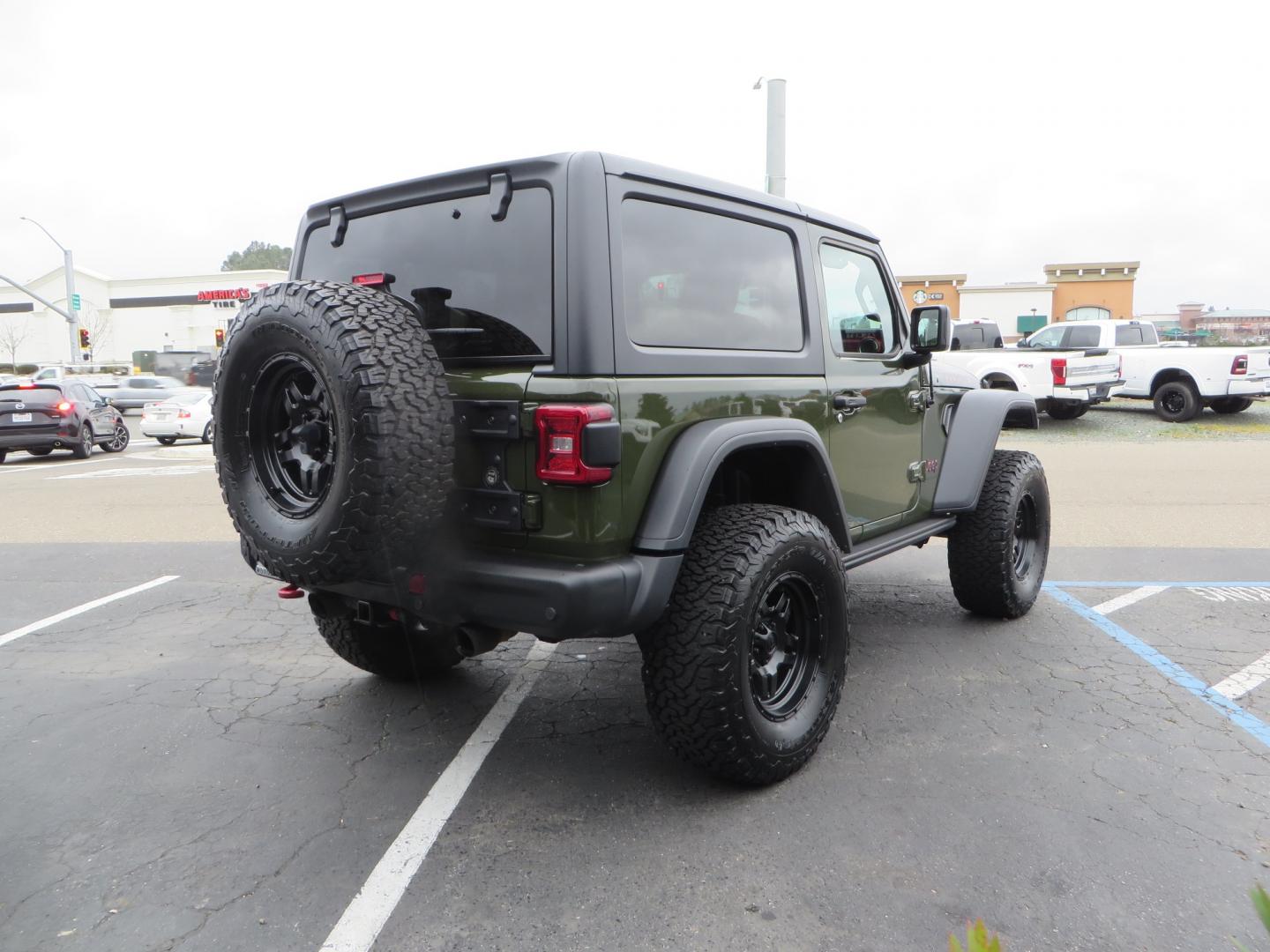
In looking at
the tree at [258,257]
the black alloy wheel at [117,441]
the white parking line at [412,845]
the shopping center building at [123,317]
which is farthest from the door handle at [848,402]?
the tree at [258,257]

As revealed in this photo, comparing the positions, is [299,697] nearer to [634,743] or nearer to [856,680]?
[634,743]

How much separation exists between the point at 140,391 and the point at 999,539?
32.1m

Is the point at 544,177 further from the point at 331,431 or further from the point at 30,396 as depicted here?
the point at 30,396

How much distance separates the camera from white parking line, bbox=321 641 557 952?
2.37 metres

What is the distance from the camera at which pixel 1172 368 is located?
52.1 feet

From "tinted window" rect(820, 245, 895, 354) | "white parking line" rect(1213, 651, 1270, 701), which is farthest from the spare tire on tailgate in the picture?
"white parking line" rect(1213, 651, 1270, 701)

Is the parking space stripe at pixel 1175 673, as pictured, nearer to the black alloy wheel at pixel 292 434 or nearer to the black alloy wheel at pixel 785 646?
the black alloy wheel at pixel 785 646

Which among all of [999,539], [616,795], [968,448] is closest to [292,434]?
[616,795]


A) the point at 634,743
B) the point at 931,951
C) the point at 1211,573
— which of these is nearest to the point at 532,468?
the point at 634,743

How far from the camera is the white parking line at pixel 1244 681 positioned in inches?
153

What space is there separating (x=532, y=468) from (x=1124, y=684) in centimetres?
295

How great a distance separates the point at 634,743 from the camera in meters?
3.48

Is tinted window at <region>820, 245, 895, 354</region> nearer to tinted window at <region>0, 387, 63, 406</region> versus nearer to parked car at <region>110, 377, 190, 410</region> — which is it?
tinted window at <region>0, 387, 63, 406</region>

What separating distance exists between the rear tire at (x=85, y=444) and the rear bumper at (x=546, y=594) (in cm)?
1517
